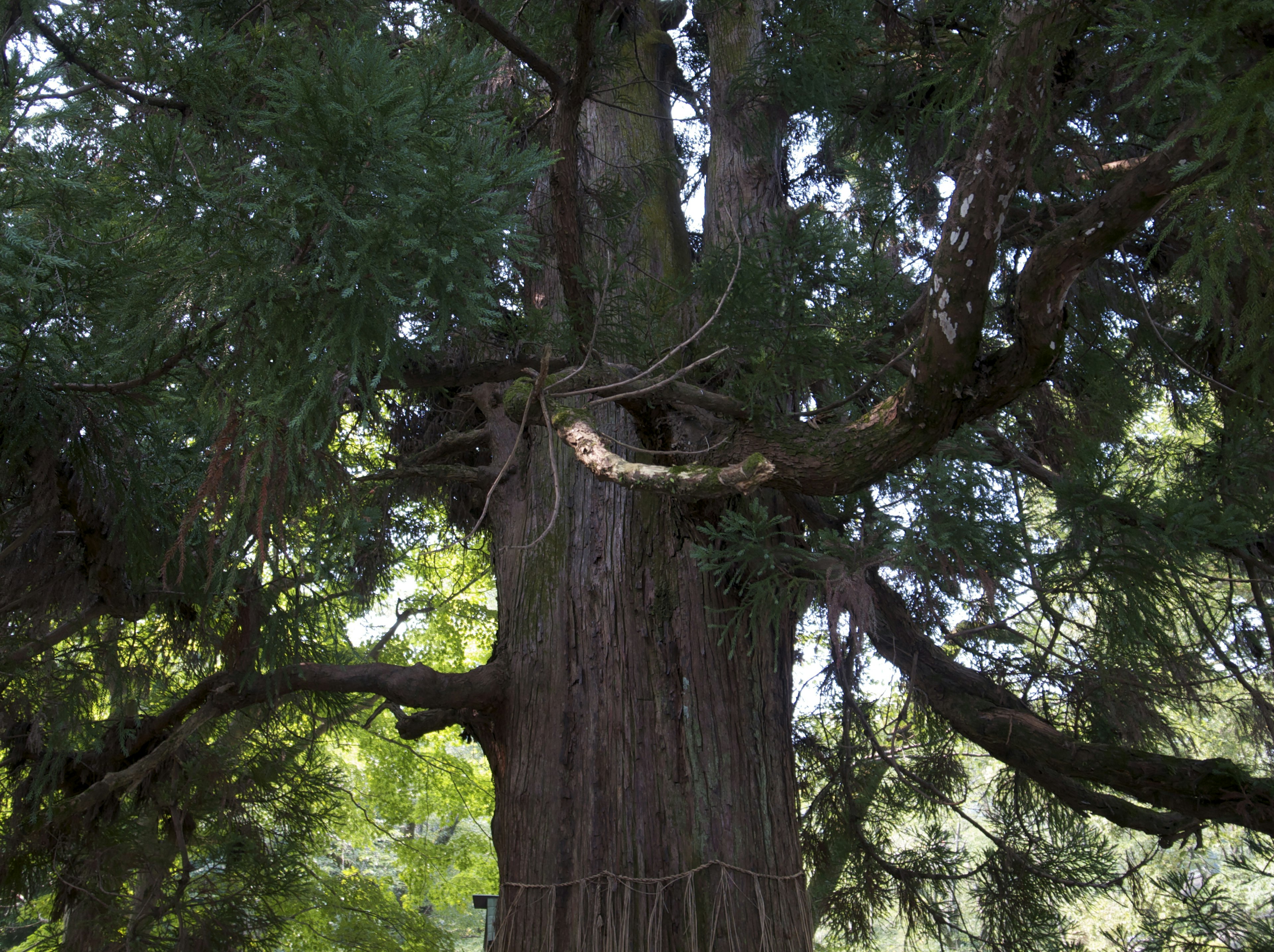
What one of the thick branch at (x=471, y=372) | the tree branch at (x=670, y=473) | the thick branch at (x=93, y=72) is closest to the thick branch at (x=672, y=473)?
the tree branch at (x=670, y=473)

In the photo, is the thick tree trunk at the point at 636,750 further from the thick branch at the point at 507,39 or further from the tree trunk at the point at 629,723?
the thick branch at the point at 507,39

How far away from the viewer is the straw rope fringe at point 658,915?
3.12 meters

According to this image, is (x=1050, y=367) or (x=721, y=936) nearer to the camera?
(x=1050, y=367)

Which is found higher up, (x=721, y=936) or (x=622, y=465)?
(x=622, y=465)

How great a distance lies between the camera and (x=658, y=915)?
314cm

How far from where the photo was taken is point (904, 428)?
2.71 metres

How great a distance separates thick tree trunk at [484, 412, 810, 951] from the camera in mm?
3219

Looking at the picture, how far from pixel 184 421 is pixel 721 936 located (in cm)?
250

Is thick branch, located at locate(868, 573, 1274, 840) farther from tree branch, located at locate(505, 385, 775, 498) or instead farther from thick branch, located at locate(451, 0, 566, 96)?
thick branch, located at locate(451, 0, 566, 96)

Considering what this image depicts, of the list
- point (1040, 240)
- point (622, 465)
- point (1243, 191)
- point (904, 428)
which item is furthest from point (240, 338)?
point (1243, 191)

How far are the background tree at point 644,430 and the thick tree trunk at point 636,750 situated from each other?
0.02m

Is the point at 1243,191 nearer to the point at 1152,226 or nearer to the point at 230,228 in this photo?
the point at 230,228

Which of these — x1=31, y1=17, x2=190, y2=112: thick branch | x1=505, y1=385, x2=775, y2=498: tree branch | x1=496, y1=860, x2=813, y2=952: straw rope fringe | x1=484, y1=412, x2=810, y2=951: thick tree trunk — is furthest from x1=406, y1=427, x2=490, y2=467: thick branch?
x1=496, y1=860, x2=813, y2=952: straw rope fringe

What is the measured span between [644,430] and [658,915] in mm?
1816
